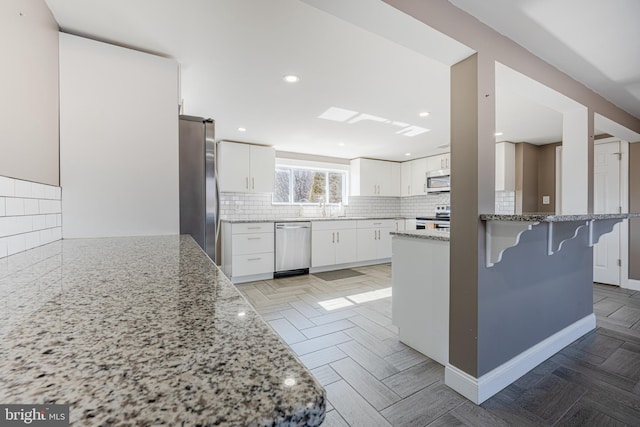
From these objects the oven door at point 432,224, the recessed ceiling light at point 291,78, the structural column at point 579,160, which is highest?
the recessed ceiling light at point 291,78

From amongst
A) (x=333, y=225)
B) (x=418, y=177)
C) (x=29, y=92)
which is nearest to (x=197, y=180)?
(x=29, y=92)

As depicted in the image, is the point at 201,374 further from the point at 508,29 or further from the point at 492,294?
the point at 508,29

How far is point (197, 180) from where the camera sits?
7.04ft

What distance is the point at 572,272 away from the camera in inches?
89.2

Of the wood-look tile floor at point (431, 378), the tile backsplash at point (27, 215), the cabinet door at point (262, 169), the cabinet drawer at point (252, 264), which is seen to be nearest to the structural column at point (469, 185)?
the wood-look tile floor at point (431, 378)

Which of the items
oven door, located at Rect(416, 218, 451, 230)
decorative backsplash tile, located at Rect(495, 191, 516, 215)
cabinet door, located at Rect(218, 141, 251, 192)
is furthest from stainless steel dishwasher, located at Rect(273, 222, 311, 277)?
decorative backsplash tile, located at Rect(495, 191, 516, 215)

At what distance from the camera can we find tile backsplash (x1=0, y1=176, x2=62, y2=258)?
1.00 m

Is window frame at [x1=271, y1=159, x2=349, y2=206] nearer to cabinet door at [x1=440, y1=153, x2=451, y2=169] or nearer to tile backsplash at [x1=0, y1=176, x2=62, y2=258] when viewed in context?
cabinet door at [x1=440, y1=153, x2=451, y2=169]

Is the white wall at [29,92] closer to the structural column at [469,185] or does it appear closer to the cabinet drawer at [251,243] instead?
the structural column at [469,185]

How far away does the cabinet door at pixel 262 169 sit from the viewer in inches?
172

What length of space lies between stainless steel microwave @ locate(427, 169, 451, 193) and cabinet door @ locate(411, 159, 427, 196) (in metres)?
Result: 0.11

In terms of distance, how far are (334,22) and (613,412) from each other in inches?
102

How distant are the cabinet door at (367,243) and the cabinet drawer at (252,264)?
168 centimetres

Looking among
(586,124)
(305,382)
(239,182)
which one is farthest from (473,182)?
(239,182)
